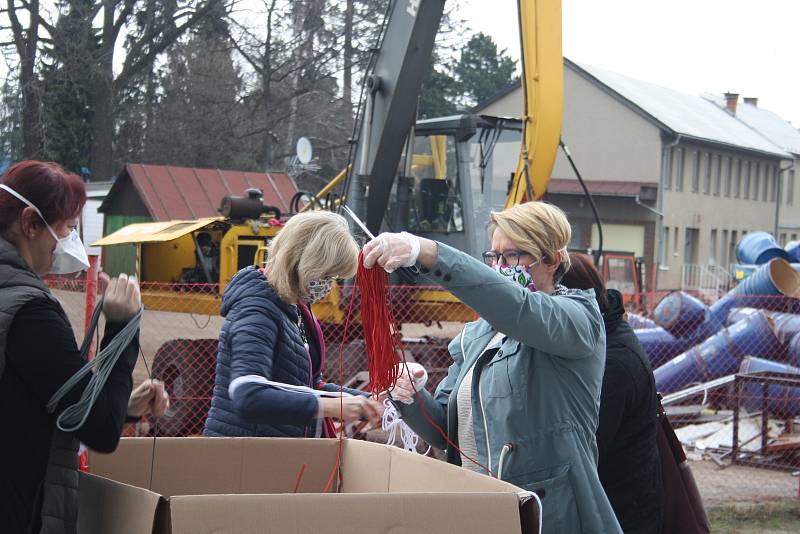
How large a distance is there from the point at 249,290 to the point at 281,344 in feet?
0.69

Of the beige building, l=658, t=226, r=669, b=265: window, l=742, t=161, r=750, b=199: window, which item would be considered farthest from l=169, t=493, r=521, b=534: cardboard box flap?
l=742, t=161, r=750, b=199: window

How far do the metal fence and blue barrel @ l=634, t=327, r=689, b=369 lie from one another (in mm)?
14

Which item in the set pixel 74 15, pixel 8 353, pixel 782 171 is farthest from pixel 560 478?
pixel 782 171

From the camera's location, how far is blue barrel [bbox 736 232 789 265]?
770 inches

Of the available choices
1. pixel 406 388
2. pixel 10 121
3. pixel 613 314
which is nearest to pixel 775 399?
pixel 613 314

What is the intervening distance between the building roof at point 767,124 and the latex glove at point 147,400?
56.1 metres

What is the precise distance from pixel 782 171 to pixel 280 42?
1269 inches

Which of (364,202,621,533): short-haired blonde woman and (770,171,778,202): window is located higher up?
(770,171,778,202): window

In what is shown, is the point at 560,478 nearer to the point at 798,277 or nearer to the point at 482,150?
the point at 482,150

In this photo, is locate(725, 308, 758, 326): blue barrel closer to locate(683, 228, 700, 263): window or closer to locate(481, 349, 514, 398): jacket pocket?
locate(481, 349, 514, 398): jacket pocket

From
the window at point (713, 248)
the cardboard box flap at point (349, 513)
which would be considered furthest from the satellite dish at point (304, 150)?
the window at point (713, 248)

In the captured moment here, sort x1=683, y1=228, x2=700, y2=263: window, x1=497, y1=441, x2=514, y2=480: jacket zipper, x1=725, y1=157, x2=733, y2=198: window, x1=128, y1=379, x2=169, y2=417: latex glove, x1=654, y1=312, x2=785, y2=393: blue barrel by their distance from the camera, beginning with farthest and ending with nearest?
x1=725, y1=157, x2=733, y2=198: window
x1=683, y1=228, x2=700, y2=263: window
x1=654, y1=312, x2=785, y2=393: blue barrel
x1=497, y1=441, x2=514, y2=480: jacket zipper
x1=128, y1=379, x2=169, y2=417: latex glove

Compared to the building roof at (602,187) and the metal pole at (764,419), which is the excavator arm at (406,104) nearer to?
the metal pole at (764,419)

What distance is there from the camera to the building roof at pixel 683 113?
4206cm
